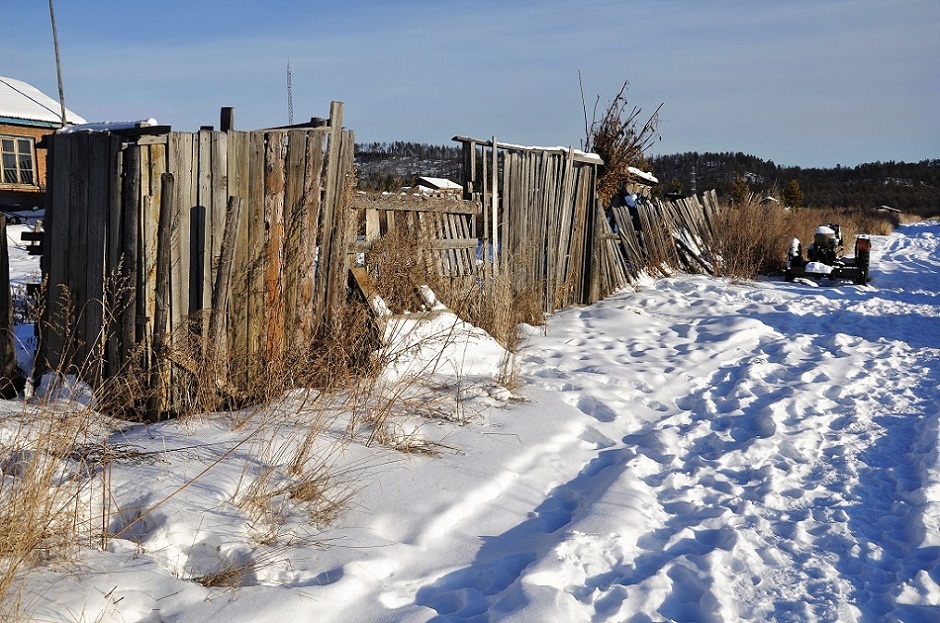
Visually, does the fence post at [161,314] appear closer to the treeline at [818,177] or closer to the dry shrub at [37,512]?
the dry shrub at [37,512]

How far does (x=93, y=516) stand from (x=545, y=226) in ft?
22.4

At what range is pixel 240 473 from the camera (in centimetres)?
366

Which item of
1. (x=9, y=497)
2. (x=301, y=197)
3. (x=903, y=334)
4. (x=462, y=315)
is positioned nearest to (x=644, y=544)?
(x=9, y=497)

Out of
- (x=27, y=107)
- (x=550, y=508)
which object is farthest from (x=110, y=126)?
(x=27, y=107)

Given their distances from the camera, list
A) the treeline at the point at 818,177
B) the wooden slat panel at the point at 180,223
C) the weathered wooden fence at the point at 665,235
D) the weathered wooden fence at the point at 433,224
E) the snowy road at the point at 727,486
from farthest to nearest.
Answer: the treeline at the point at 818,177 < the weathered wooden fence at the point at 665,235 < the weathered wooden fence at the point at 433,224 < the wooden slat panel at the point at 180,223 < the snowy road at the point at 727,486

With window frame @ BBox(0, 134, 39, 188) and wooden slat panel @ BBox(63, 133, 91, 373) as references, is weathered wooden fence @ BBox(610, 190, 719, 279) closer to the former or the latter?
wooden slat panel @ BBox(63, 133, 91, 373)

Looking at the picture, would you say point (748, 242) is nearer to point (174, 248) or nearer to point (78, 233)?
point (174, 248)

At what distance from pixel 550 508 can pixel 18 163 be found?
27398 mm

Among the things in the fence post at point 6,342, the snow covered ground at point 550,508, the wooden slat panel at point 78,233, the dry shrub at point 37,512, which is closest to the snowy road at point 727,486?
the snow covered ground at point 550,508

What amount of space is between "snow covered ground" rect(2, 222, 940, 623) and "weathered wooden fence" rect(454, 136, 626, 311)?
2.26 metres

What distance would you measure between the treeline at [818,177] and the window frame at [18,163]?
2260 inches

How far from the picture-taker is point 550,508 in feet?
13.1

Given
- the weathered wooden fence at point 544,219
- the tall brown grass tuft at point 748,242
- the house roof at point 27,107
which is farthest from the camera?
the house roof at point 27,107

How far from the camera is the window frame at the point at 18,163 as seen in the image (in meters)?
25.2
